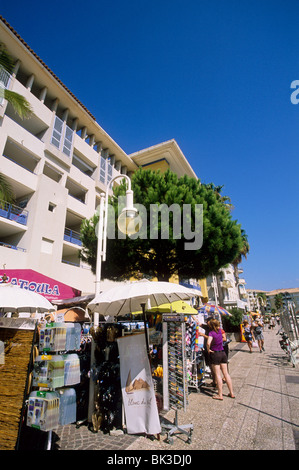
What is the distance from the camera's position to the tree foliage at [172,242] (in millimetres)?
10664

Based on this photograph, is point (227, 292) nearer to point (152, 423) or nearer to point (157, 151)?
point (157, 151)

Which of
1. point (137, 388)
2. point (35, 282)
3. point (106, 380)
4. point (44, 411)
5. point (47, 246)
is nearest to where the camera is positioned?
point (44, 411)

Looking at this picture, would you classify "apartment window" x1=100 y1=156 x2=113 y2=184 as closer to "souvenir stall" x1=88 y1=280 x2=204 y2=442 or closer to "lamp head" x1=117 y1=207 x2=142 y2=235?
"lamp head" x1=117 y1=207 x2=142 y2=235

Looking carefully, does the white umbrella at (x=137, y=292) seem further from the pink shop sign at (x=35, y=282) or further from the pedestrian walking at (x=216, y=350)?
the pink shop sign at (x=35, y=282)

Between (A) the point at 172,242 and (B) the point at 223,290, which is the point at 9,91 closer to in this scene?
(A) the point at 172,242

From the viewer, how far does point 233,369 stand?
8.66 metres

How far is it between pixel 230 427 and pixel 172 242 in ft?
24.1

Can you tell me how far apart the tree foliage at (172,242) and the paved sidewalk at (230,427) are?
20.3 ft

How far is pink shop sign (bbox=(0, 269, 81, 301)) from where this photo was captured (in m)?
9.86

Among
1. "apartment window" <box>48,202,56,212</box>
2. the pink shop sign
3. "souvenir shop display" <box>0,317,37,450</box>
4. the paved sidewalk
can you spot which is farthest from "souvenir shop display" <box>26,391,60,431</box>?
"apartment window" <box>48,202,56,212</box>

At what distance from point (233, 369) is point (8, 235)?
15.9 metres

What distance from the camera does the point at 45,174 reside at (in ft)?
61.5

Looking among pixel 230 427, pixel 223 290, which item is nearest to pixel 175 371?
pixel 230 427
